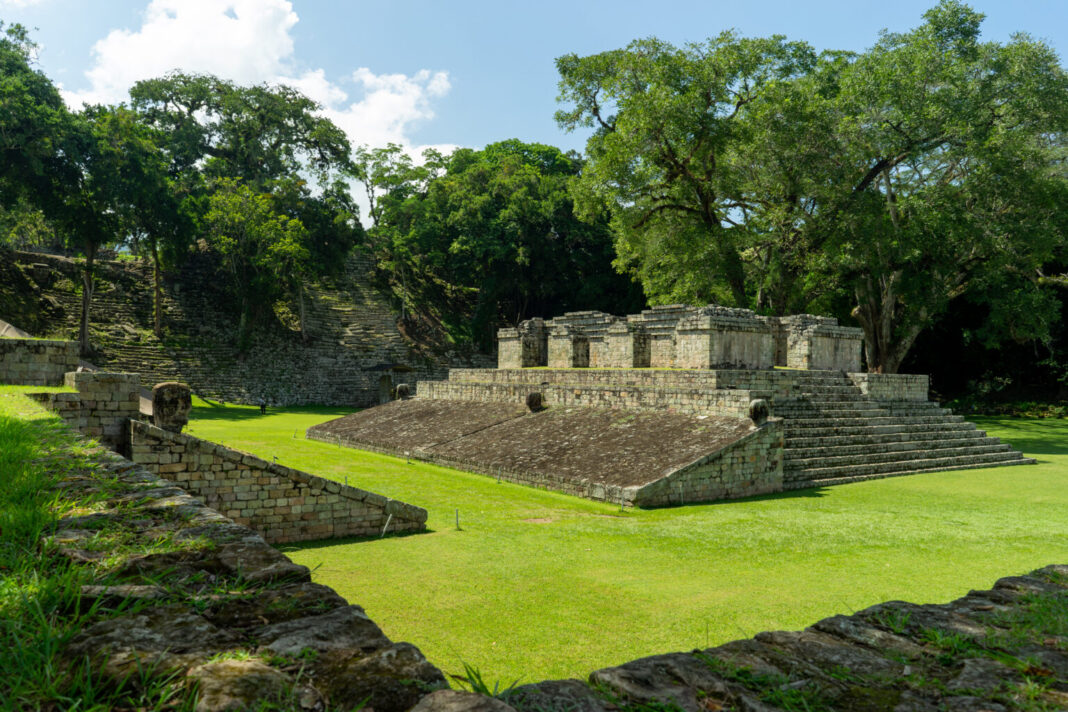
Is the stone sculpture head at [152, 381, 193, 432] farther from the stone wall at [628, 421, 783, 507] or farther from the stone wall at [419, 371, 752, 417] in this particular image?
the stone wall at [419, 371, 752, 417]

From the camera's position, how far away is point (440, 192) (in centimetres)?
3747

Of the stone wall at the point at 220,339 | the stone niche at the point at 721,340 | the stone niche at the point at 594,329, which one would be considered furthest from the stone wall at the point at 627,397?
the stone wall at the point at 220,339

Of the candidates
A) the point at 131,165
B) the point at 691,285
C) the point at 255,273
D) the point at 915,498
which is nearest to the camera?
the point at 915,498

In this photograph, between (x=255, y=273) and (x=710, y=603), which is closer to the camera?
(x=710, y=603)

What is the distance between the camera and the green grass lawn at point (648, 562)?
15.7 ft

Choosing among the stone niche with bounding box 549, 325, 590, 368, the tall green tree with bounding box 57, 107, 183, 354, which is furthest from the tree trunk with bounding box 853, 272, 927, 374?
the tall green tree with bounding box 57, 107, 183, 354

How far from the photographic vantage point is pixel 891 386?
16.3 meters

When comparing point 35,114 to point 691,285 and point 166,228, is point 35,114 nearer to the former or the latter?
point 166,228

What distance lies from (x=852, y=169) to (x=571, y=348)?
10792mm

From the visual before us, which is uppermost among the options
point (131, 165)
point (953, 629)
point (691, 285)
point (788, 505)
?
point (131, 165)

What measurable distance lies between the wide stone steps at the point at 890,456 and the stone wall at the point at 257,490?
315 inches

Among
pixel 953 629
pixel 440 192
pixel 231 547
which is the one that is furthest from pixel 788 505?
pixel 440 192

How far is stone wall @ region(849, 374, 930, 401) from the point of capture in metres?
16.1

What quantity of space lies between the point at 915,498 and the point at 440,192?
3157cm
